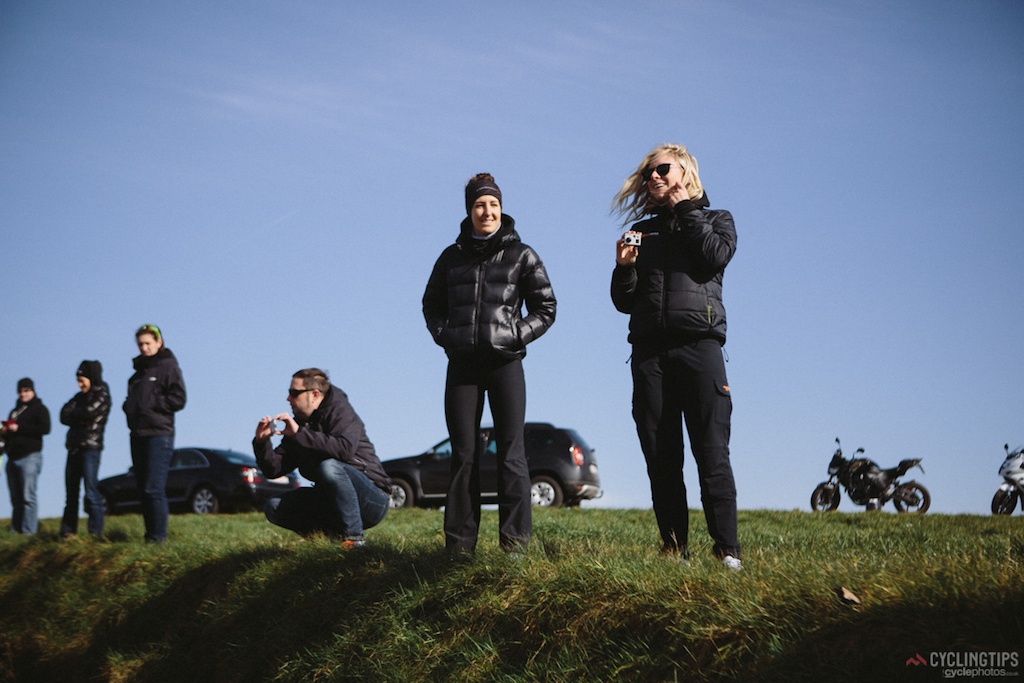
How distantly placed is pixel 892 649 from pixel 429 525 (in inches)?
342

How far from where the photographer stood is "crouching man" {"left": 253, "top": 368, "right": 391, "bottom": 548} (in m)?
7.05

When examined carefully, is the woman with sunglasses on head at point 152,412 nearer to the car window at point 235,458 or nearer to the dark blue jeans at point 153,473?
the dark blue jeans at point 153,473

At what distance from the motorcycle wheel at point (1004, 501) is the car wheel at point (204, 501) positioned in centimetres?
1463

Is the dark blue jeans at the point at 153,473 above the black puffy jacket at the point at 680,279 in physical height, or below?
below

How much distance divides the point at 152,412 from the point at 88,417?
7.69 feet

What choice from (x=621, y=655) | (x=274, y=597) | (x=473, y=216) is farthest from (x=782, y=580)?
(x=274, y=597)

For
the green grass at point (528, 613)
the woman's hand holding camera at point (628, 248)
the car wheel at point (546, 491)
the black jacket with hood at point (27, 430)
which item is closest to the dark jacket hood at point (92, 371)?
the black jacket with hood at point (27, 430)

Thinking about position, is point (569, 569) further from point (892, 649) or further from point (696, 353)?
point (892, 649)

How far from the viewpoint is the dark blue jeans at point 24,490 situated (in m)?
13.4

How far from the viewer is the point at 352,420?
7.37 m

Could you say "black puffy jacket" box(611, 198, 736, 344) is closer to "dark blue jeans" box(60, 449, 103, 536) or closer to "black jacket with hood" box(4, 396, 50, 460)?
"dark blue jeans" box(60, 449, 103, 536)

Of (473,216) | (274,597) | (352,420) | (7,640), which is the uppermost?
(473,216)

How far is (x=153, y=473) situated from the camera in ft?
32.1

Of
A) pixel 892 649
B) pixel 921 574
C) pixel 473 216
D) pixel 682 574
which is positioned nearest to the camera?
pixel 892 649
